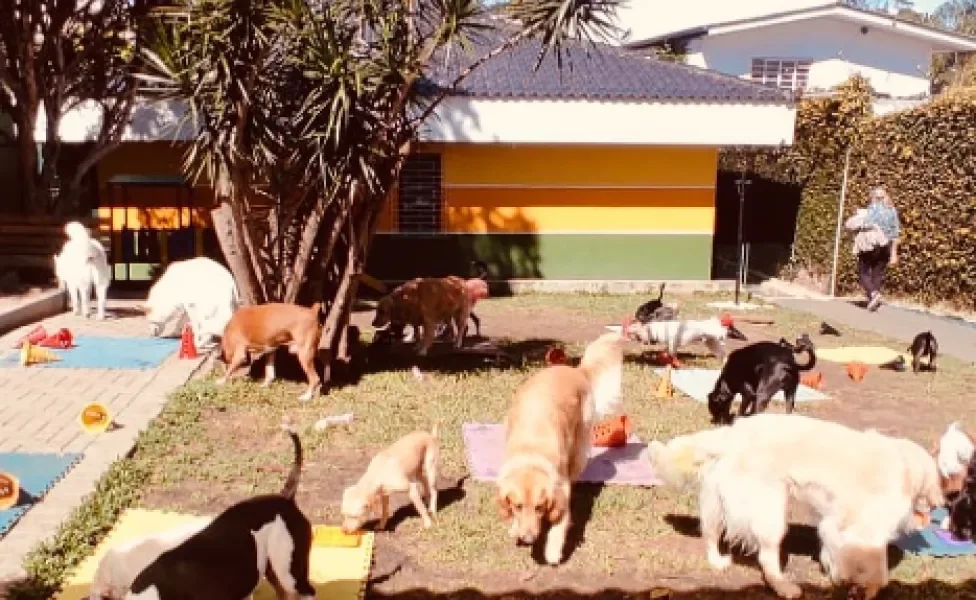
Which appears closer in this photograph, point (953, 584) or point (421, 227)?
point (953, 584)

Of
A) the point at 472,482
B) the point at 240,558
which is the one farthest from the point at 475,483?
the point at 240,558

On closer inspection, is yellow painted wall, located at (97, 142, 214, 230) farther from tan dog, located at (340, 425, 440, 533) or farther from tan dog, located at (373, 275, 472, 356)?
tan dog, located at (340, 425, 440, 533)

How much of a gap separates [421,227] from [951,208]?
10472 millimetres

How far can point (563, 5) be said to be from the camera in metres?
10.8

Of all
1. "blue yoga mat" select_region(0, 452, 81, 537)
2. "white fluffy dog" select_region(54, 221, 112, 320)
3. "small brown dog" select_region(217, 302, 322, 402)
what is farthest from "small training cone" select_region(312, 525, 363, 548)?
"white fluffy dog" select_region(54, 221, 112, 320)

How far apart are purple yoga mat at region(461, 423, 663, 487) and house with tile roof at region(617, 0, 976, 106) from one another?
2481 centimetres

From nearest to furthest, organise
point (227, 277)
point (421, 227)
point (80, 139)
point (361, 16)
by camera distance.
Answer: point (361, 16), point (227, 277), point (80, 139), point (421, 227)

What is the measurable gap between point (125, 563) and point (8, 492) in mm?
2371

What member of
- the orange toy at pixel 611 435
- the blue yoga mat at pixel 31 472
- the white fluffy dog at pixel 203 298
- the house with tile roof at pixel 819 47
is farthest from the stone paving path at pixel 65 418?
the house with tile roof at pixel 819 47

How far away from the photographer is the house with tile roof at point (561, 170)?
18.4m

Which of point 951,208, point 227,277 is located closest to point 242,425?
point 227,277

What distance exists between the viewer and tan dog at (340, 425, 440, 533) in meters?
6.50

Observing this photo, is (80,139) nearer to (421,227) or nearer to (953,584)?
(421,227)

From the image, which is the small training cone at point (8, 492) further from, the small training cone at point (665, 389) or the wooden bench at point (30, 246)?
the wooden bench at point (30, 246)
